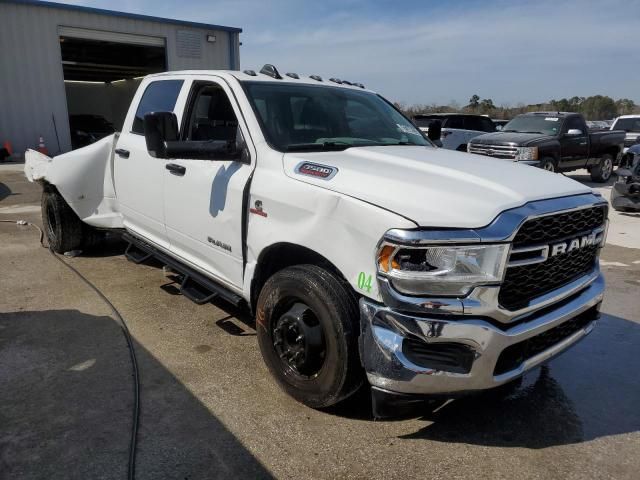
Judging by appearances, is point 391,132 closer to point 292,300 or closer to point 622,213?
point 292,300

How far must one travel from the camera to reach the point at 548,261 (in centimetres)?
258

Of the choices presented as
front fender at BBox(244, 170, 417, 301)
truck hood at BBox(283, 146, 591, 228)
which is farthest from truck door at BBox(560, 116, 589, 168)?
front fender at BBox(244, 170, 417, 301)

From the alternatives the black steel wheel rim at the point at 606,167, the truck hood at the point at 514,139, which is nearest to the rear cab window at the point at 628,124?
the black steel wheel rim at the point at 606,167

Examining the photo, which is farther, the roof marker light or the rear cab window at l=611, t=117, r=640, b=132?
the rear cab window at l=611, t=117, r=640, b=132

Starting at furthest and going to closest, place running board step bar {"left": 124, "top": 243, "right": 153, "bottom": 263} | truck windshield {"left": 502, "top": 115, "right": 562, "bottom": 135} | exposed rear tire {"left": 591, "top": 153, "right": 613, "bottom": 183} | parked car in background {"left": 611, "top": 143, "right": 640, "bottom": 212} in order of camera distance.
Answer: exposed rear tire {"left": 591, "top": 153, "right": 613, "bottom": 183} → truck windshield {"left": 502, "top": 115, "right": 562, "bottom": 135} → parked car in background {"left": 611, "top": 143, "right": 640, "bottom": 212} → running board step bar {"left": 124, "top": 243, "right": 153, "bottom": 263}

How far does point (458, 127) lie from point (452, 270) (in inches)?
539

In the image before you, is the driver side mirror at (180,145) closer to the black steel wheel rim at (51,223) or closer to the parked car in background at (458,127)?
the black steel wheel rim at (51,223)

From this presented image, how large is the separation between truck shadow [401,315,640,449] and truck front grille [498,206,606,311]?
1.74 ft

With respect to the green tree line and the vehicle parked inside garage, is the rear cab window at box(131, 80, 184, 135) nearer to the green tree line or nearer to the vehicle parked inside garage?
the vehicle parked inside garage

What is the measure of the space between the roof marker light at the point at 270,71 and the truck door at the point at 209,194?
0.44 meters

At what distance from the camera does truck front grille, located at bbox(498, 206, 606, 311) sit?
2.42 meters

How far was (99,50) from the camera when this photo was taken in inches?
832

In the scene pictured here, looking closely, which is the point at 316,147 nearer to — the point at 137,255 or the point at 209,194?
the point at 209,194

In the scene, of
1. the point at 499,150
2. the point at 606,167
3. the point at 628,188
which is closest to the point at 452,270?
the point at 628,188
